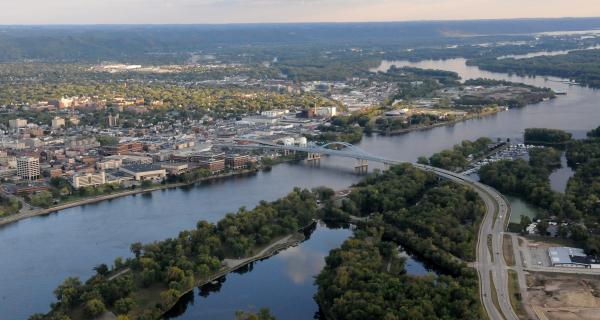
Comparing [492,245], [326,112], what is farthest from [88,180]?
[326,112]

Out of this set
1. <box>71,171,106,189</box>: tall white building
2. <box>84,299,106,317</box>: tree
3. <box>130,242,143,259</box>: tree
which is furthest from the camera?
<box>71,171,106,189</box>: tall white building

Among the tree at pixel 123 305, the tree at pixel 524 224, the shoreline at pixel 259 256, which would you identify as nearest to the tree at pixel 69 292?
the tree at pixel 123 305

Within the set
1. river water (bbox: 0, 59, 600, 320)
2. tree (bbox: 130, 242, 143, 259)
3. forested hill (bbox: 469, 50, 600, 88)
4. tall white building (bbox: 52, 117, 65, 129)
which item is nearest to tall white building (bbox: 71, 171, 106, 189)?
river water (bbox: 0, 59, 600, 320)

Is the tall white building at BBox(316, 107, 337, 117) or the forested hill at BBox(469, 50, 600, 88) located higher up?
the forested hill at BBox(469, 50, 600, 88)

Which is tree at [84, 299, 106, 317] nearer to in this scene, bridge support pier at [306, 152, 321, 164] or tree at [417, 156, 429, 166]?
tree at [417, 156, 429, 166]

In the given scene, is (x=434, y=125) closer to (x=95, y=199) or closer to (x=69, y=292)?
(x=95, y=199)

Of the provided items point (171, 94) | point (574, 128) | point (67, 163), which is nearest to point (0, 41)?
point (171, 94)

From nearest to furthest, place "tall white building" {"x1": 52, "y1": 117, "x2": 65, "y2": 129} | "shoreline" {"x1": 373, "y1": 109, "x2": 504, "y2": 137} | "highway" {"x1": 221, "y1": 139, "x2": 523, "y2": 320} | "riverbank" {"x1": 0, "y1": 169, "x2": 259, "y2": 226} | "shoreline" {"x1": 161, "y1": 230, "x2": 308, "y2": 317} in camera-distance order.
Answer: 1. "highway" {"x1": 221, "y1": 139, "x2": 523, "y2": 320}
2. "shoreline" {"x1": 161, "y1": 230, "x2": 308, "y2": 317}
3. "riverbank" {"x1": 0, "y1": 169, "x2": 259, "y2": 226}
4. "shoreline" {"x1": 373, "y1": 109, "x2": 504, "y2": 137}
5. "tall white building" {"x1": 52, "y1": 117, "x2": 65, "y2": 129}
